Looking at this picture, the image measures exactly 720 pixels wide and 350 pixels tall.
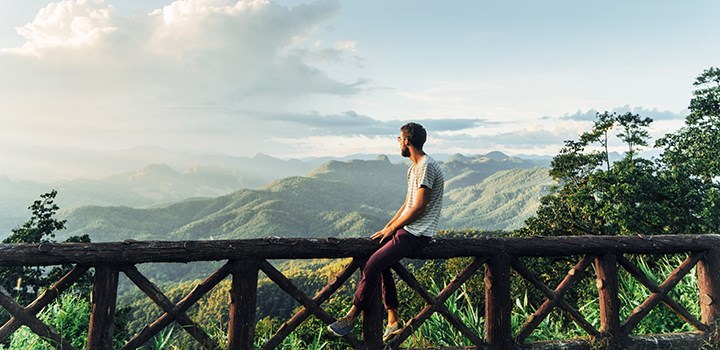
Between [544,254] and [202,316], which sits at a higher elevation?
[544,254]

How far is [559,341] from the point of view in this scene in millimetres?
4859

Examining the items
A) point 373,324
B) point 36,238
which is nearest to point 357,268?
point 373,324

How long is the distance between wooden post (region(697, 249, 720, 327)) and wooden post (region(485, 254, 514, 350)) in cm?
246

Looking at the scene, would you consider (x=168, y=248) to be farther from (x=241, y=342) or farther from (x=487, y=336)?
(x=487, y=336)

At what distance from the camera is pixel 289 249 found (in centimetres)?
414

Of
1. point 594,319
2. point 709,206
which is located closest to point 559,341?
point 594,319

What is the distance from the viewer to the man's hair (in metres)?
4.18

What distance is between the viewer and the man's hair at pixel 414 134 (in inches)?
164

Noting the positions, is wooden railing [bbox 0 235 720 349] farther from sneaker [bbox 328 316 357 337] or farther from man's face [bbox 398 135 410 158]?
man's face [bbox 398 135 410 158]

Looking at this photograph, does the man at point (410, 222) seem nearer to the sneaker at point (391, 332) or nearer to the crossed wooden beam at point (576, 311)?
the sneaker at point (391, 332)

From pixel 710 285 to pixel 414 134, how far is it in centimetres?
397

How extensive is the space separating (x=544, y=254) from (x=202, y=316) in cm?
6333

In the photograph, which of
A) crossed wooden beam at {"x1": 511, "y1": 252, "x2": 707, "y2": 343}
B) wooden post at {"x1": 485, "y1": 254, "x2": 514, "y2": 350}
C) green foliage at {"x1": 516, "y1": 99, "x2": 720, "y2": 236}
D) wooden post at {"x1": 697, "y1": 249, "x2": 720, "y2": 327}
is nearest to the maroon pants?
wooden post at {"x1": 485, "y1": 254, "x2": 514, "y2": 350}

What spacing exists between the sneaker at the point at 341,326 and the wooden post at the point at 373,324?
20 cm
